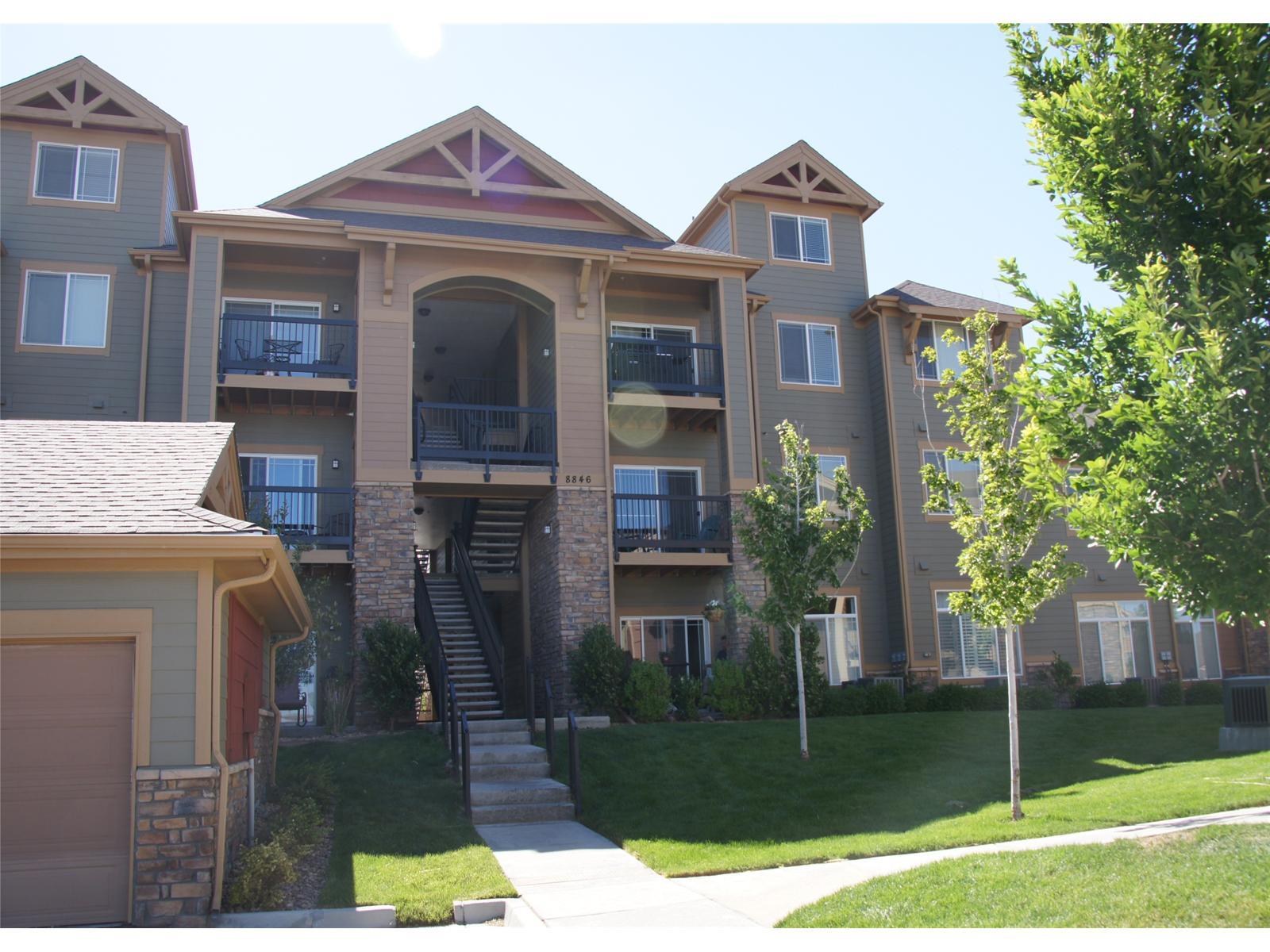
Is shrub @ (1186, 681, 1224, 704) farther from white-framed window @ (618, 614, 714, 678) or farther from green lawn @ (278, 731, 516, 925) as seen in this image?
green lawn @ (278, 731, 516, 925)

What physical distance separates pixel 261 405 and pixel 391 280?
339 cm

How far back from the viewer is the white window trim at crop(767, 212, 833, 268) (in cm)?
2411

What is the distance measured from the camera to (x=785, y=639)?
62.3 feet

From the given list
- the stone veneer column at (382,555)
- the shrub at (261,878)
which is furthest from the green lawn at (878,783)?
the stone veneer column at (382,555)

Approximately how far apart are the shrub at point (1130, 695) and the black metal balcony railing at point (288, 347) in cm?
1688

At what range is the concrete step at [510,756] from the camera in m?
14.4

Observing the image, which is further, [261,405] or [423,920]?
[261,405]

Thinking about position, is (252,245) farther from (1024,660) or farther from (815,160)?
(1024,660)

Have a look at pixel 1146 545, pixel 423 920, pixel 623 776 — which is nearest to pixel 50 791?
pixel 423 920

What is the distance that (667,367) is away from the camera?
21188 millimetres

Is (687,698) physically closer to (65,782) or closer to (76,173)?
(65,782)

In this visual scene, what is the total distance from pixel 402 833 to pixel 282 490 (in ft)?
27.9

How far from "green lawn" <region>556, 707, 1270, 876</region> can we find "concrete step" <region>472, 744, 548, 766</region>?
388mm

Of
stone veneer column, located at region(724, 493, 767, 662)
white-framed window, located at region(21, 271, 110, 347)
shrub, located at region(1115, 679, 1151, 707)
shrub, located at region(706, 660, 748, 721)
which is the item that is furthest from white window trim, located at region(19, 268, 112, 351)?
shrub, located at region(1115, 679, 1151, 707)
